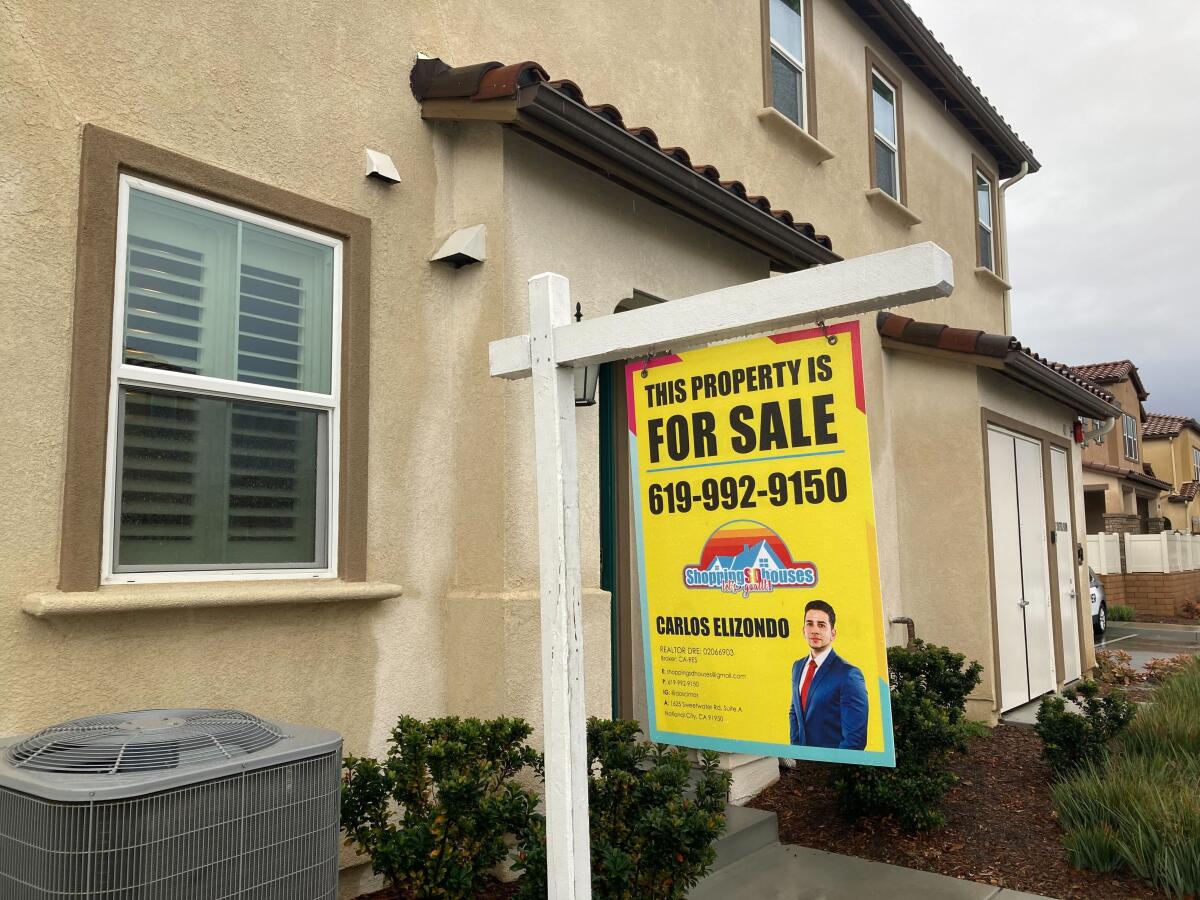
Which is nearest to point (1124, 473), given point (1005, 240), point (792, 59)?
point (1005, 240)

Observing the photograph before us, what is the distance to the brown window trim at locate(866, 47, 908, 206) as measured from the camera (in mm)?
10281

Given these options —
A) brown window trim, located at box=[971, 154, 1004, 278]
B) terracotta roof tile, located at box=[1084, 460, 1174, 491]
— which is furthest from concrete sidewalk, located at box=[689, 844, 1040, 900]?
terracotta roof tile, located at box=[1084, 460, 1174, 491]

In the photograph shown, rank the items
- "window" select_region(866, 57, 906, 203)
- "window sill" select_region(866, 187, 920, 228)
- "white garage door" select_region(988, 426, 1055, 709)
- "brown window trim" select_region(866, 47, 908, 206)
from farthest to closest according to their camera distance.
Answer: "window" select_region(866, 57, 906, 203)
"brown window trim" select_region(866, 47, 908, 206)
"window sill" select_region(866, 187, 920, 228)
"white garage door" select_region(988, 426, 1055, 709)

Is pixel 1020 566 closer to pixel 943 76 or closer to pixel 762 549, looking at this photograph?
pixel 943 76

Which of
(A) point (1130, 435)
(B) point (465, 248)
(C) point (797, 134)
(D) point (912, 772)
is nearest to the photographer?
(B) point (465, 248)

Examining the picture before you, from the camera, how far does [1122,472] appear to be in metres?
27.5

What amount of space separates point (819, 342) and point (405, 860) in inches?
100

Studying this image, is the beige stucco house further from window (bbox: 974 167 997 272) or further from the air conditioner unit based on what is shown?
window (bbox: 974 167 997 272)

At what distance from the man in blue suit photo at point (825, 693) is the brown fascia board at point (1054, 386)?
720cm

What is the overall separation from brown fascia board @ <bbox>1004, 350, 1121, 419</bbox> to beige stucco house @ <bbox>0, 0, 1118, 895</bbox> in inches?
124

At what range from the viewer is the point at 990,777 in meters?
6.98

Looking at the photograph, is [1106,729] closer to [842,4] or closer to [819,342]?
[819,342]

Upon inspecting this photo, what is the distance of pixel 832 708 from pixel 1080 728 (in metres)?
Answer: 4.95

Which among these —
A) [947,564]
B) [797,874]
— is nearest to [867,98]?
[947,564]
